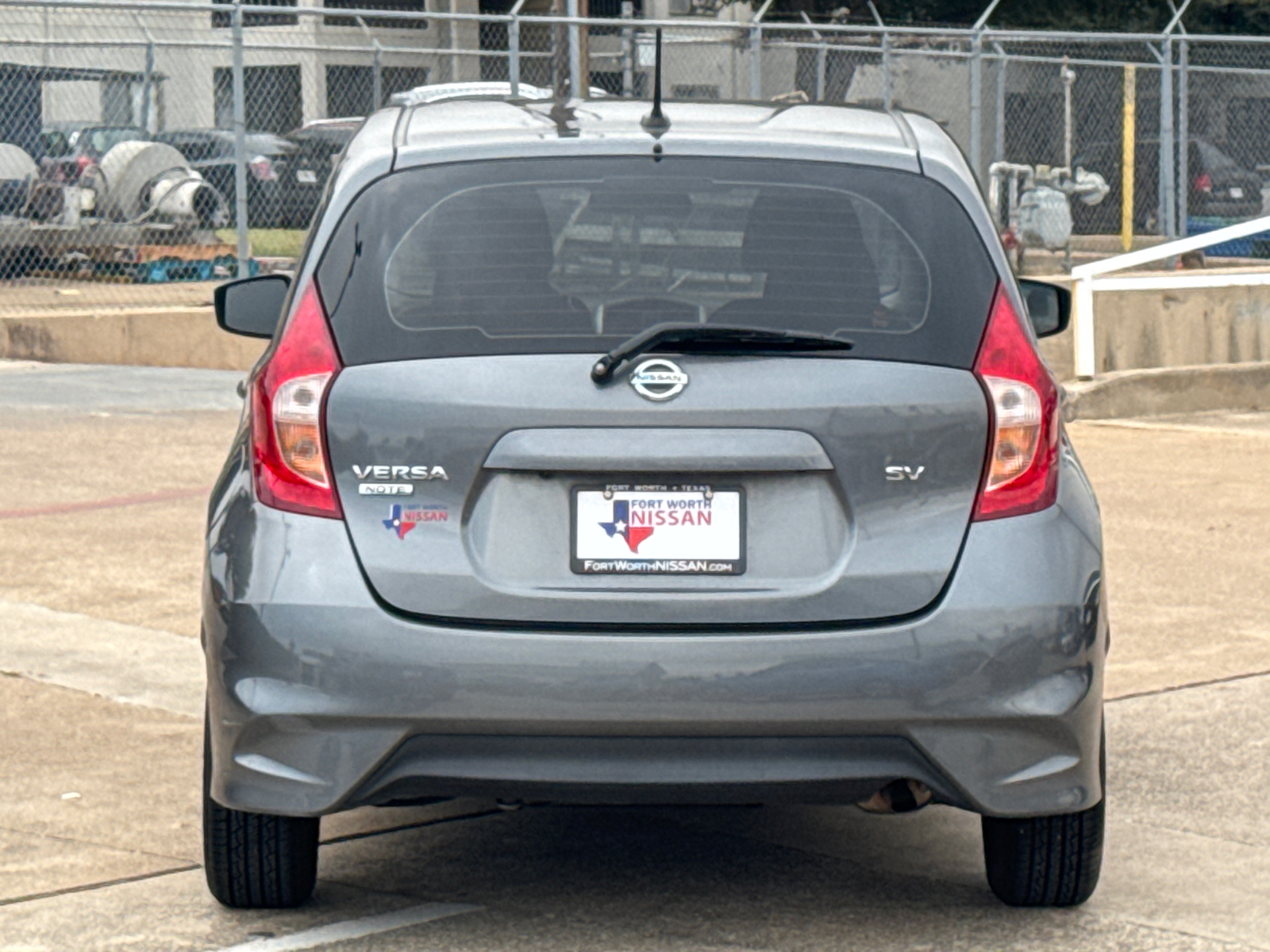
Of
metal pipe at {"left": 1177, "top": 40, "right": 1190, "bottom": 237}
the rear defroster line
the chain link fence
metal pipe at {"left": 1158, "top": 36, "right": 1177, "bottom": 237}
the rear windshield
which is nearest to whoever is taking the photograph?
the rear windshield

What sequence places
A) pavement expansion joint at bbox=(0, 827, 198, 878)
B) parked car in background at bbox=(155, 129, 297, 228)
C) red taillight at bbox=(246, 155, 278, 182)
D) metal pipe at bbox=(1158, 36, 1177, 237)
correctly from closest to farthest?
pavement expansion joint at bbox=(0, 827, 198, 878), metal pipe at bbox=(1158, 36, 1177, 237), parked car in background at bbox=(155, 129, 297, 228), red taillight at bbox=(246, 155, 278, 182)

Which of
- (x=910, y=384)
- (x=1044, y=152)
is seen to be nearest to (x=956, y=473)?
(x=910, y=384)

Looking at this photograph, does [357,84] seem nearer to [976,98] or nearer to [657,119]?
[976,98]

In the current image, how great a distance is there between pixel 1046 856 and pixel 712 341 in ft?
4.13

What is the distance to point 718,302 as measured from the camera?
4.14 m

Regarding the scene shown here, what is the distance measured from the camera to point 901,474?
402 cm

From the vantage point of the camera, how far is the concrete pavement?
4.39m

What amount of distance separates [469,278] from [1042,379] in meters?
1.09

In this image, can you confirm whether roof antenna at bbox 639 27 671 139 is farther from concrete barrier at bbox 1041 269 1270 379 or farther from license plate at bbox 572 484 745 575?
concrete barrier at bbox 1041 269 1270 379

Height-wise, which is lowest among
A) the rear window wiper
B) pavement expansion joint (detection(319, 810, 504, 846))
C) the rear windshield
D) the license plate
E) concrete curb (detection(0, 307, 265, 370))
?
concrete curb (detection(0, 307, 265, 370))

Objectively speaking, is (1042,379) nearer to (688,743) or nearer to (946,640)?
(946,640)

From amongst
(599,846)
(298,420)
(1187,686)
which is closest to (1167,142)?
(1187,686)

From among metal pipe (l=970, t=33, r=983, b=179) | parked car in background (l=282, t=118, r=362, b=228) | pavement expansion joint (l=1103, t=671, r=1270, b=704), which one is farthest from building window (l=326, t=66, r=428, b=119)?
pavement expansion joint (l=1103, t=671, r=1270, b=704)

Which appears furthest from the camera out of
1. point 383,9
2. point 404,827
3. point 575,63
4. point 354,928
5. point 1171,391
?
point 383,9
